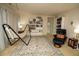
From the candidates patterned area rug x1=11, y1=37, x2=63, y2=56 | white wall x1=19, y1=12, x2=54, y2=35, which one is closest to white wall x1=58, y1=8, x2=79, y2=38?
patterned area rug x1=11, y1=37, x2=63, y2=56

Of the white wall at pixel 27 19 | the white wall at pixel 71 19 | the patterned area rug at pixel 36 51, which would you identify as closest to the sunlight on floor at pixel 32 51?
the patterned area rug at pixel 36 51

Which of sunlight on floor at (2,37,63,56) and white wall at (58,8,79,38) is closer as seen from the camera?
sunlight on floor at (2,37,63,56)

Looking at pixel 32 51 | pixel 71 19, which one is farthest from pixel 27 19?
pixel 32 51

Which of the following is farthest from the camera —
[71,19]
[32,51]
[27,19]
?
[27,19]

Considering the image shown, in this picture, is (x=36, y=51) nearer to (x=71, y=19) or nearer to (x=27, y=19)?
(x=71, y=19)

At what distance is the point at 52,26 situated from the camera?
720 centimetres

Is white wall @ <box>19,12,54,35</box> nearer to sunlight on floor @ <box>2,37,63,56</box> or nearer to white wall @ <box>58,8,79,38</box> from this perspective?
white wall @ <box>58,8,79,38</box>

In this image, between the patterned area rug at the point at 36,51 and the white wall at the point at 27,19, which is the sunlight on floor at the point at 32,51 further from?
the white wall at the point at 27,19

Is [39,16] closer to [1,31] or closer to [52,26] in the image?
[52,26]

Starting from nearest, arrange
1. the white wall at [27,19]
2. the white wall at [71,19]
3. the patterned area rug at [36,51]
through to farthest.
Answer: the patterned area rug at [36,51], the white wall at [71,19], the white wall at [27,19]

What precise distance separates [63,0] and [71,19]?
3607mm

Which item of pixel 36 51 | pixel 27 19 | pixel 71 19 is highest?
pixel 27 19

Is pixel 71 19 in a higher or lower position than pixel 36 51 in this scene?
higher

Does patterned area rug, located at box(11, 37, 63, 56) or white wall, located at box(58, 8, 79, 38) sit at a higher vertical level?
white wall, located at box(58, 8, 79, 38)
